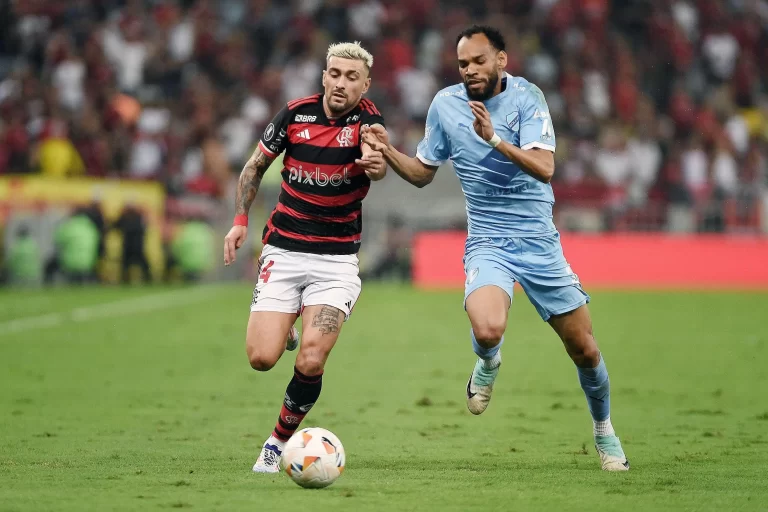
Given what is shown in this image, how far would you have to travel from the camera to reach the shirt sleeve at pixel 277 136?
8000 mm

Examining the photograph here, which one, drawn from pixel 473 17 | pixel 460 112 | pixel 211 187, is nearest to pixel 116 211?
pixel 211 187

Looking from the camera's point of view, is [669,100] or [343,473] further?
[669,100]

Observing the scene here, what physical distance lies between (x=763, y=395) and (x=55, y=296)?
13.3 m

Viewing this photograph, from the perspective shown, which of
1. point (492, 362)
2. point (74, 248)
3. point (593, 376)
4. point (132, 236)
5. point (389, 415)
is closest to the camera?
point (593, 376)

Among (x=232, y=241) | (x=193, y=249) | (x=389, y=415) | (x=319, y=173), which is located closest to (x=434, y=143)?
(x=319, y=173)

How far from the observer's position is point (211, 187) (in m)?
24.9

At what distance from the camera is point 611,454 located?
762 centimetres

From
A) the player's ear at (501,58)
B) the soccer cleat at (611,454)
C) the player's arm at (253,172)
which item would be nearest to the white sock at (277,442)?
the player's arm at (253,172)

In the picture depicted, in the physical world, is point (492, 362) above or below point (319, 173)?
below

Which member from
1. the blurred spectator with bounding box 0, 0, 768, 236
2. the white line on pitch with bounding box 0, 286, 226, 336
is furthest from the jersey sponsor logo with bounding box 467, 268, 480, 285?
the blurred spectator with bounding box 0, 0, 768, 236

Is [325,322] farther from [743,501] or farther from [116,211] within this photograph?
[116,211]

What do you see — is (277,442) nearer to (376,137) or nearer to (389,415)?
(376,137)

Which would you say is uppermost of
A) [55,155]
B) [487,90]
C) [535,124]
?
[487,90]

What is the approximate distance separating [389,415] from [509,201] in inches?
104
